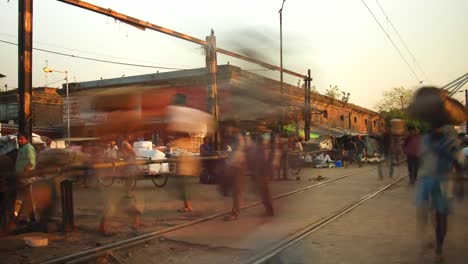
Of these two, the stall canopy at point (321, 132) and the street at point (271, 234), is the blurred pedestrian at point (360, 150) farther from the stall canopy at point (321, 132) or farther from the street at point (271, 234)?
the street at point (271, 234)

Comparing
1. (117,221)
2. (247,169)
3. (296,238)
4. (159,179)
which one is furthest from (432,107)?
(159,179)

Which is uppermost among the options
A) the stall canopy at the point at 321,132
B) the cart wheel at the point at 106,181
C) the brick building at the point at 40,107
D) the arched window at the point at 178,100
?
the brick building at the point at 40,107

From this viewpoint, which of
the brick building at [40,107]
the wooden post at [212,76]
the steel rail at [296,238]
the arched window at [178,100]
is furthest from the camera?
the brick building at [40,107]

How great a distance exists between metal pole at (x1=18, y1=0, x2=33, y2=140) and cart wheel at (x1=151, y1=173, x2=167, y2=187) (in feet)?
23.4

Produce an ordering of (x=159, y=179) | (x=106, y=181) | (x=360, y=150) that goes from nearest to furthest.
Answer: (x=106, y=181), (x=159, y=179), (x=360, y=150)

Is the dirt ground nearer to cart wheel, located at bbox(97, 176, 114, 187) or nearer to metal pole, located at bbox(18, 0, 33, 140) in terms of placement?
cart wheel, located at bbox(97, 176, 114, 187)

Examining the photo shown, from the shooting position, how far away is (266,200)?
943 centimetres

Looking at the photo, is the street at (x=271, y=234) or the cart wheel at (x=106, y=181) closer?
the street at (x=271, y=234)

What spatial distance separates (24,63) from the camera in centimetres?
1035

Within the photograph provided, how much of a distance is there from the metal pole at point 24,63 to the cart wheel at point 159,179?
7.14 meters

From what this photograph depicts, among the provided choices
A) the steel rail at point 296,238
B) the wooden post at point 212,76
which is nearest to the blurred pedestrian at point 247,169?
the steel rail at point 296,238

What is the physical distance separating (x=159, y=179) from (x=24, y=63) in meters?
8.06

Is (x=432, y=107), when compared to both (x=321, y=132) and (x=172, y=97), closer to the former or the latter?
(x=172, y=97)

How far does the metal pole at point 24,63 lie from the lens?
1027cm
